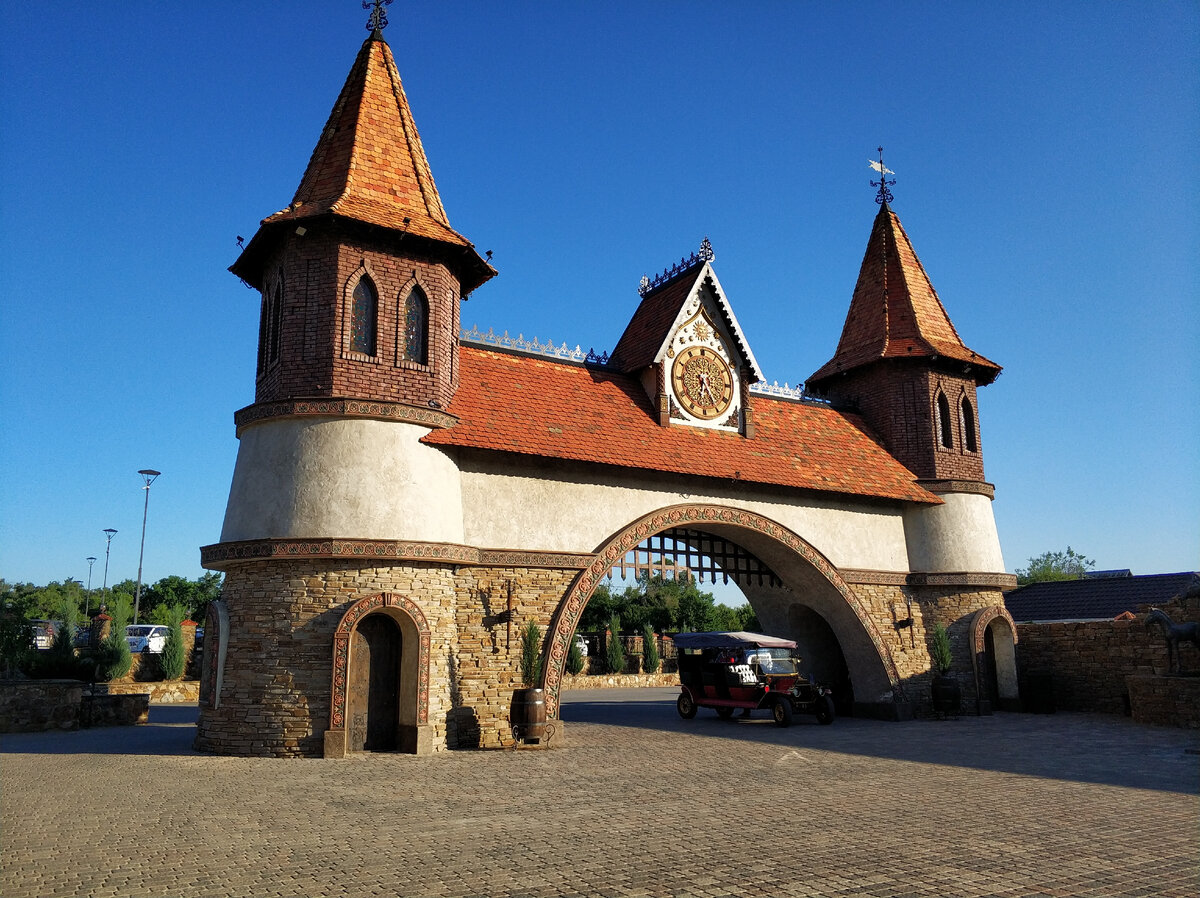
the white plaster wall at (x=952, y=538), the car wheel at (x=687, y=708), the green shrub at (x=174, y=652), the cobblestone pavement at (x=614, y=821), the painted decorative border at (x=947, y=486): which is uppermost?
the painted decorative border at (x=947, y=486)

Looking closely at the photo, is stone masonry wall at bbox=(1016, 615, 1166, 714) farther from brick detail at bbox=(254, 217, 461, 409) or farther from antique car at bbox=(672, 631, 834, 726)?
brick detail at bbox=(254, 217, 461, 409)

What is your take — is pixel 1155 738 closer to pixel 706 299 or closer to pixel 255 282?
pixel 706 299

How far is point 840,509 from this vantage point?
2219cm

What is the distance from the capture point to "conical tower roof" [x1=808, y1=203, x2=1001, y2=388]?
2447 cm

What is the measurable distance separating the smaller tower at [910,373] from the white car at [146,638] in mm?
A: 26077

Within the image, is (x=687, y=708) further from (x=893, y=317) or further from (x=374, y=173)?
(x=374, y=173)

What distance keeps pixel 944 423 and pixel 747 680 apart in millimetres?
9534

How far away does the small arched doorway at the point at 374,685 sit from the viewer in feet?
49.6

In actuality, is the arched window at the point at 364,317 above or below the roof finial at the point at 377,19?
below

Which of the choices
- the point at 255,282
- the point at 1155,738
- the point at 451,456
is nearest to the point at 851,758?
the point at 1155,738

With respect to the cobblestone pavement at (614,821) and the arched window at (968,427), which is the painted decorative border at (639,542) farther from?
the arched window at (968,427)

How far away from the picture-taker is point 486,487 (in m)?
A: 17.2

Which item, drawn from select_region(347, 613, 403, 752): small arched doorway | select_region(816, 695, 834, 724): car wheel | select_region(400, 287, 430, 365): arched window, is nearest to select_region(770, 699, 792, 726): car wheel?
select_region(816, 695, 834, 724): car wheel

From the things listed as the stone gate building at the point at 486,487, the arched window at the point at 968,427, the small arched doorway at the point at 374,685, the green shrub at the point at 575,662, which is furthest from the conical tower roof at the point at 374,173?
the green shrub at the point at 575,662
